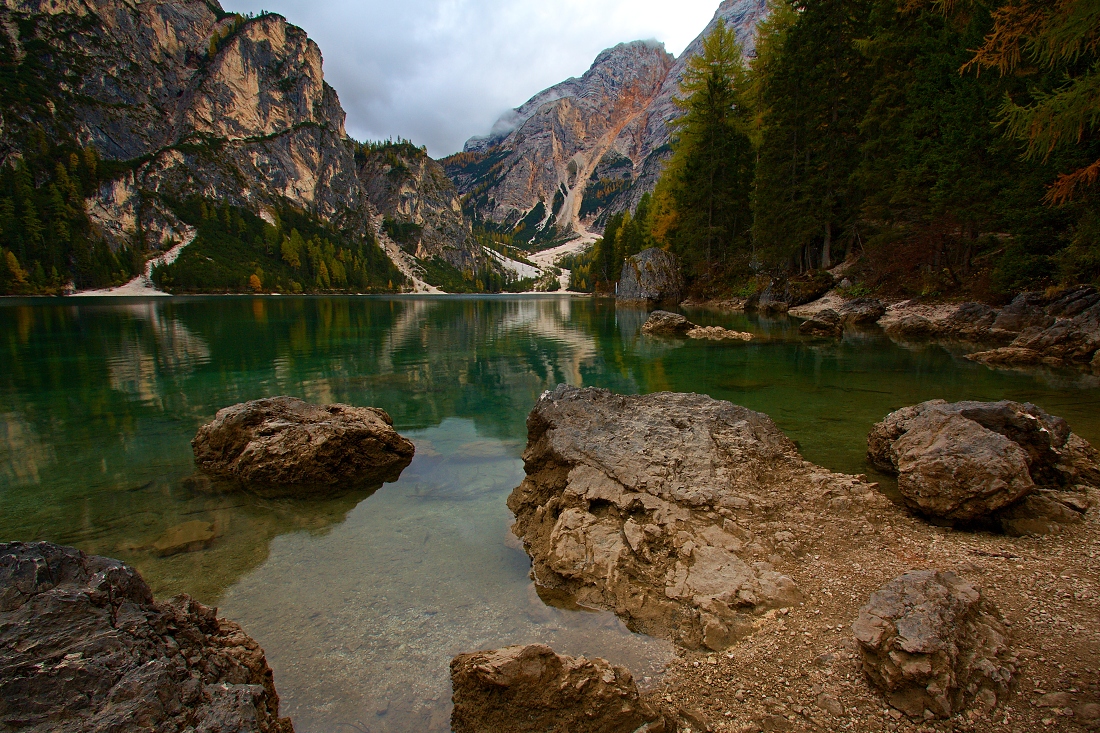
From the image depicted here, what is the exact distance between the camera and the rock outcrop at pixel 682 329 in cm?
2420

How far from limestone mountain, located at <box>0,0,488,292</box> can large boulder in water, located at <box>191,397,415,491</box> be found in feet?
435

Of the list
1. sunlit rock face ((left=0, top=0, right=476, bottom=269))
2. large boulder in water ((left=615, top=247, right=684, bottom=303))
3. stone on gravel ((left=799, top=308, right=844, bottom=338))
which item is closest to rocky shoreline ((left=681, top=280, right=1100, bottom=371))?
stone on gravel ((left=799, top=308, right=844, bottom=338))

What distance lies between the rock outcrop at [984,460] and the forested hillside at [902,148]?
4960 mm

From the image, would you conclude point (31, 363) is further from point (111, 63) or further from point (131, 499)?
point (111, 63)

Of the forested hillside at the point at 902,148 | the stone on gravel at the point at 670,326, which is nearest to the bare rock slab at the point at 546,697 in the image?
the forested hillside at the point at 902,148

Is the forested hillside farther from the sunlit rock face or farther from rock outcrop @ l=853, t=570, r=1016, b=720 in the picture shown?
the sunlit rock face

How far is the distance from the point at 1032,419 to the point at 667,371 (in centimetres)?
1131

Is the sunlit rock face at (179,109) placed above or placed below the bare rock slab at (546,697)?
above

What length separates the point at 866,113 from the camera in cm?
3161

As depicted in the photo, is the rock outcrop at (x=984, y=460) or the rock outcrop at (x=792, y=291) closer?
the rock outcrop at (x=984, y=460)

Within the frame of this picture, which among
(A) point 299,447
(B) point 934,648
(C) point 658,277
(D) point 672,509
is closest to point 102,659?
(B) point 934,648

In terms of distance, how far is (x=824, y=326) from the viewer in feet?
79.0

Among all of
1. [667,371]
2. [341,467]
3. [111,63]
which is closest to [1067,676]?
[341,467]

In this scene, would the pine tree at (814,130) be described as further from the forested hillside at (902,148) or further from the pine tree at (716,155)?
the pine tree at (716,155)
